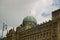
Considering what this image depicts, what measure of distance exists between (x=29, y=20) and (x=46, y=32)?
998 inches

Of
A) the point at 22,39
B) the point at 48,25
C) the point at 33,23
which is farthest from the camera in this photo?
the point at 33,23

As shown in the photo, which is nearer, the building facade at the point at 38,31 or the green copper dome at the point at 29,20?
the building facade at the point at 38,31

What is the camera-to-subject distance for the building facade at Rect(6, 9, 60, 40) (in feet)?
235

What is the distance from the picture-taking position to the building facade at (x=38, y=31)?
235ft

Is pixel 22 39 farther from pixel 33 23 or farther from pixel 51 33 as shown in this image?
pixel 51 33

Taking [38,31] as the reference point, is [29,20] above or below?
above

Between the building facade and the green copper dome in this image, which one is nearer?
the building facade

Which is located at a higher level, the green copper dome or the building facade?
the green copper dome

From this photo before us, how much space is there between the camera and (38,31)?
81.8m

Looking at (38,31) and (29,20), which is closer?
(38,31)

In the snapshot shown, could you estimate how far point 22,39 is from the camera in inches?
Result: 3585

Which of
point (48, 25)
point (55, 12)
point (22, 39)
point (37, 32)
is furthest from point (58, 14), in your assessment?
point (22, 39)

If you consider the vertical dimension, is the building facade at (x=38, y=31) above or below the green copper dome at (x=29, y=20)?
below

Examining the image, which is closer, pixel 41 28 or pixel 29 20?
pixel 41 28
